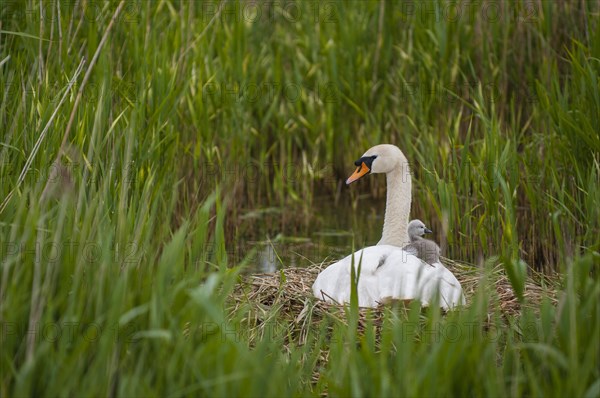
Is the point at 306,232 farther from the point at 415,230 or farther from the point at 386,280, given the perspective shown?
the point at 386,280

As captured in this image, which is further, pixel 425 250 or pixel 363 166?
pixel 363 166

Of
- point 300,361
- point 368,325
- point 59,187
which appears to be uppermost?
point 59,187

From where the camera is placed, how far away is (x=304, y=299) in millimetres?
4570

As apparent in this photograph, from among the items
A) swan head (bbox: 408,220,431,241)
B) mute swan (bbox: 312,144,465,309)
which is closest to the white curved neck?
swan head (bbox: 408,220,431,241)

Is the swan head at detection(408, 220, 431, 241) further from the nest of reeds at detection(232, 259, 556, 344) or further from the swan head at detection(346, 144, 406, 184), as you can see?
the swan head at detection(346, 144, 406, 184)

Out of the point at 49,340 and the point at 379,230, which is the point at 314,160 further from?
the point at 49,340

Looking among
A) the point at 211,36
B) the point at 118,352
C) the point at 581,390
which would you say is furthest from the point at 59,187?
the point at 211,36

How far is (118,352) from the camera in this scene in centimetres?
295

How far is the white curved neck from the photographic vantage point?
5.31 metres

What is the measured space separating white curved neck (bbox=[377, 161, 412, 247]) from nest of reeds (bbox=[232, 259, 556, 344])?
0.37m

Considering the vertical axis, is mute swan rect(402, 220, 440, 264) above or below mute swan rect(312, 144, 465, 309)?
above

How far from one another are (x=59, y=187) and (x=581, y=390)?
2.08m

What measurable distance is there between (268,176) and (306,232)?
0.96 metres

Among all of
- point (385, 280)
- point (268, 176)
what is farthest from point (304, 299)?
point (268, 176)
